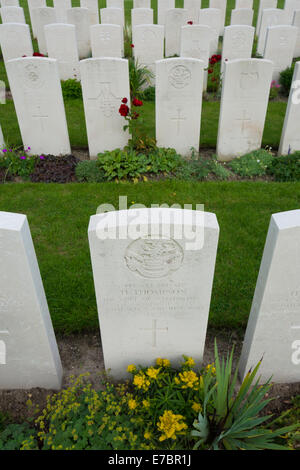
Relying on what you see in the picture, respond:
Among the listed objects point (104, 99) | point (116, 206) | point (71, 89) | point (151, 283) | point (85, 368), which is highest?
point (104, 99)

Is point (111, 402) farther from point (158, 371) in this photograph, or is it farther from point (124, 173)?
point (124, 173)

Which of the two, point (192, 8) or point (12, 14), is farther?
point (192, 8)

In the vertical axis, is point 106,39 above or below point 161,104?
above

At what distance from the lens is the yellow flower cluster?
96.6 inches

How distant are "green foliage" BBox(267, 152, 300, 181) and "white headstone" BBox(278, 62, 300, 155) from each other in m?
0.29

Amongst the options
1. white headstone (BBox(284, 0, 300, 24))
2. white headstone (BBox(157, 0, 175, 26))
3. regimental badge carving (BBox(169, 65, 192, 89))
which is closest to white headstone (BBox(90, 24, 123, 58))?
regimental badge carving (BBox(169, 65, 192, 89))

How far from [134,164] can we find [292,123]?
8.89 ft

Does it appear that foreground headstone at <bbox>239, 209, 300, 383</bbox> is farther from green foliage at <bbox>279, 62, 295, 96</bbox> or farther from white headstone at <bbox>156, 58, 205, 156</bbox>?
green foliage at <bbox>279, 62, 295, 96</bbox>

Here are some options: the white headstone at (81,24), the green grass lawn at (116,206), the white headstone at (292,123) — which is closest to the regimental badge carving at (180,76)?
the green grass lawn at (116,206)

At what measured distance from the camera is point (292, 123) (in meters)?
6.03

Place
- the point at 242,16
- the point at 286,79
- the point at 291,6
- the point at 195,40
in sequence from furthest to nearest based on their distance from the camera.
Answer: the point at 291,6 → the point at 242,16 → the point at 286,79 → the point at 195,40

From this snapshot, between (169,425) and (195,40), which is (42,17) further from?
(169,425)

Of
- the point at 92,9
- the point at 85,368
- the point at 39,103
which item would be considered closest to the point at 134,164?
the point at 39,103
